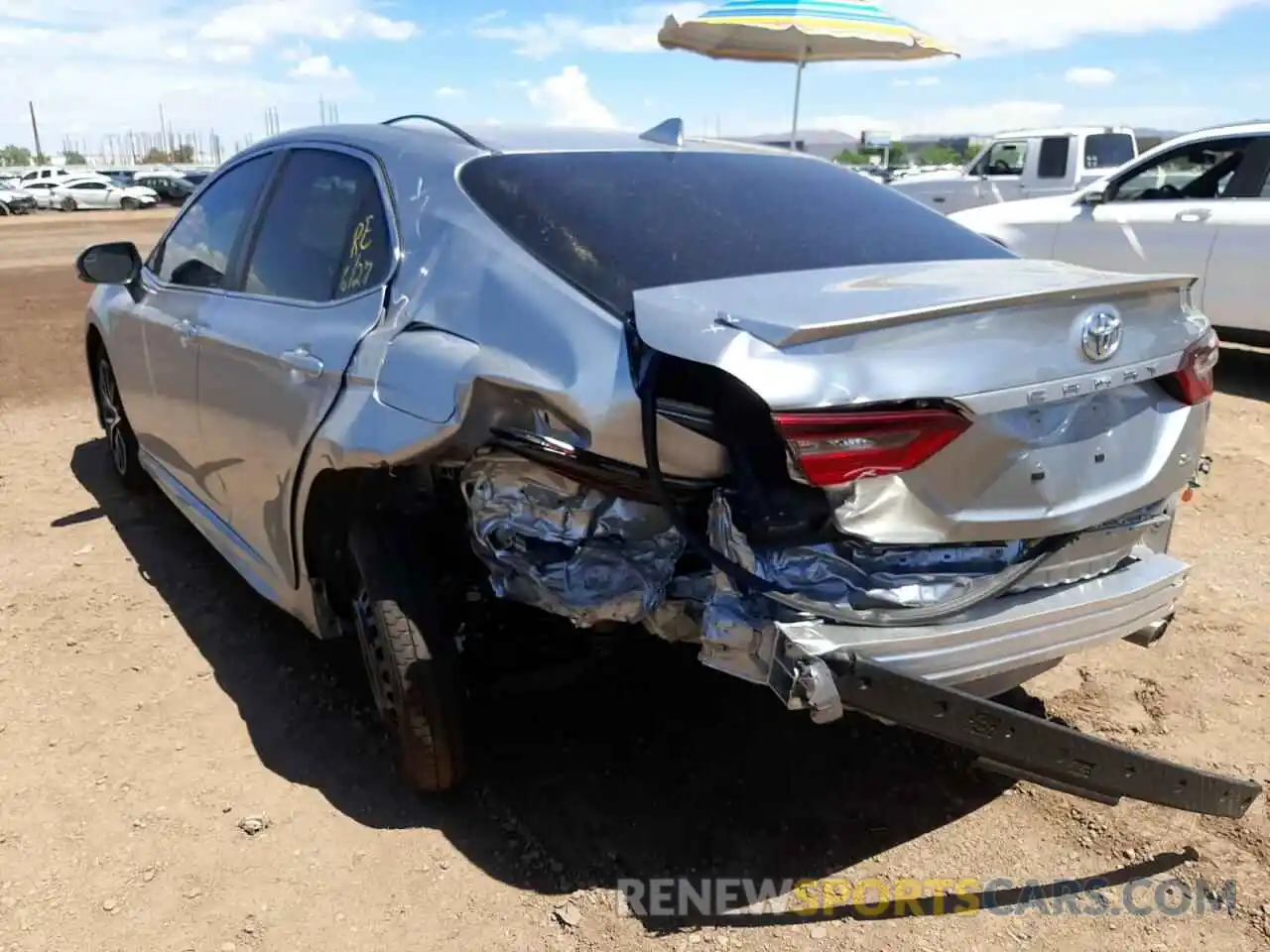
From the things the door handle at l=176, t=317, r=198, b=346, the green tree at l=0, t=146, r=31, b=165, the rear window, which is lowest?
the green tree at l=0, t=146, r=31, b=165

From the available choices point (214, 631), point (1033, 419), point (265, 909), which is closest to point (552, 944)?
point (265, 909)

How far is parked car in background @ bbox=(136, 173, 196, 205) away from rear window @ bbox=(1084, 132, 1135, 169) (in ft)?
119

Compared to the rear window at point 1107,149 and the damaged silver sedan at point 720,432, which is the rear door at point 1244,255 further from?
the rear window at point 1107,149

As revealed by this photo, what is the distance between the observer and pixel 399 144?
3.05m

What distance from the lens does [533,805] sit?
2.84 meters

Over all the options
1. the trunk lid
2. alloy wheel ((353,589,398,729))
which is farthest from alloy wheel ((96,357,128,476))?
the trunk lid

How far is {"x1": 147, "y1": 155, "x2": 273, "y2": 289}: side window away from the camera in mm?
3693

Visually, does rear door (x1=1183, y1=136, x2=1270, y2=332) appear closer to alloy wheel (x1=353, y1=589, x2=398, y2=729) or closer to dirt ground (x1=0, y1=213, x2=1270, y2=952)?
dirt ground (x1=0, y1=213, x2=1270, y2=952)

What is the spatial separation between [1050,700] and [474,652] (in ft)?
5.82

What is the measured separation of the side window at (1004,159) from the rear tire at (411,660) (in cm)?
1411

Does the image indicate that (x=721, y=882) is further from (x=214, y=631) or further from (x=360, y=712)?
(x=214, y=631)

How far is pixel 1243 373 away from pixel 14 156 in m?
129

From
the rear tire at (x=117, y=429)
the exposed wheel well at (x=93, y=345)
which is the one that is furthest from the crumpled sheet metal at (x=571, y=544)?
the exposed wheel well at (x=93, y=345)

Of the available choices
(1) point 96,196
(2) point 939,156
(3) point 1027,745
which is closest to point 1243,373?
(3) point 1027,745
